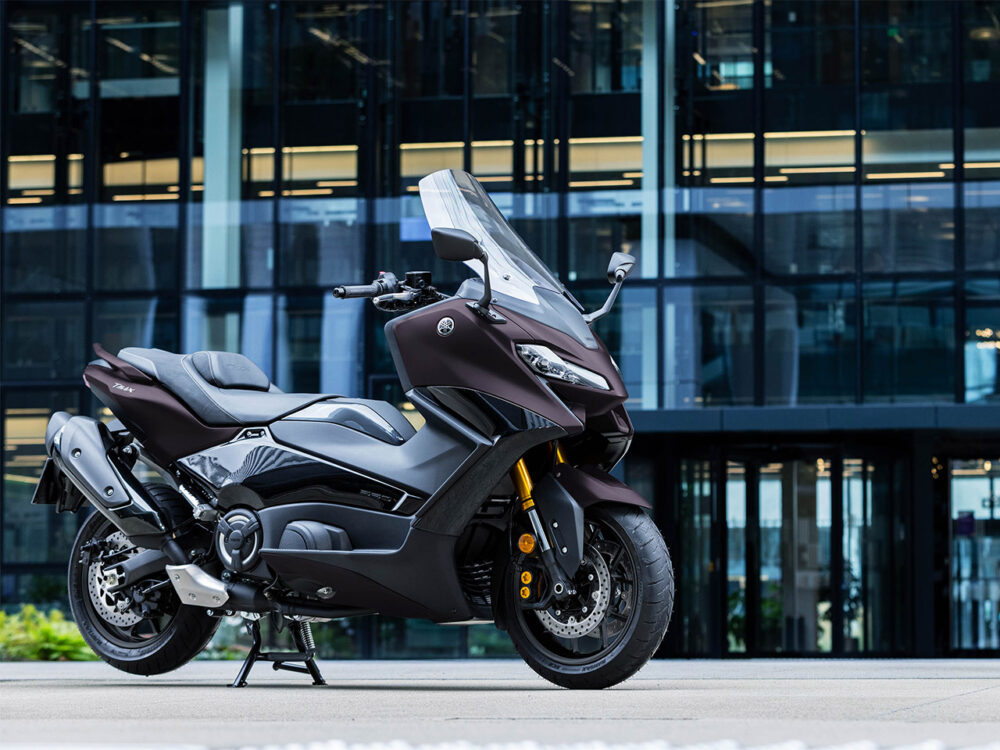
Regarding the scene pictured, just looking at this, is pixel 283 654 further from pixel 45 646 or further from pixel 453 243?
pixel 45 646

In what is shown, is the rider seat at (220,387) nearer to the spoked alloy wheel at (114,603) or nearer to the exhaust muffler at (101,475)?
the exhaust muffler at (101,475)

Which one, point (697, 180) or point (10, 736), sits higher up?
point (697, 180)

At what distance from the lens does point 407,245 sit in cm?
1717

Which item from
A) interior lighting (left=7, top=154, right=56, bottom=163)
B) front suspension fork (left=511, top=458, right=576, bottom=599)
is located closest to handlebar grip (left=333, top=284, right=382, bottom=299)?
front suspension fork (left=511, top=458, right=576, bottom=599)

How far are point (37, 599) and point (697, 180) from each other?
8032mm

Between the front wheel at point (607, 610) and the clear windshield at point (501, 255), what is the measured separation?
2.52 ft

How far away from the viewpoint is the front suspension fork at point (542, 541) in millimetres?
6160

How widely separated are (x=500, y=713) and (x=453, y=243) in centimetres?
182

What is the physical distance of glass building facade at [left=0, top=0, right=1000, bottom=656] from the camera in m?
16.4

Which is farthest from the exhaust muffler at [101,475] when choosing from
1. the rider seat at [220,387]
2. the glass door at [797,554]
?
the glass door at [797,554]

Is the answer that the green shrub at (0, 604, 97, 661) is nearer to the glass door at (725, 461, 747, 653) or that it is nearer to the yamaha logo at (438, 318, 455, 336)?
the yamaha logo at (438, 318, 455, 336)

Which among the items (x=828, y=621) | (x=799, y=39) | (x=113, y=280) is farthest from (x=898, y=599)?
(x=113, y=280)

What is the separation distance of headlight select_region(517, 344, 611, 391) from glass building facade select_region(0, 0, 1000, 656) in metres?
9.83

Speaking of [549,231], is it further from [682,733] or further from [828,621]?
[682,733]
